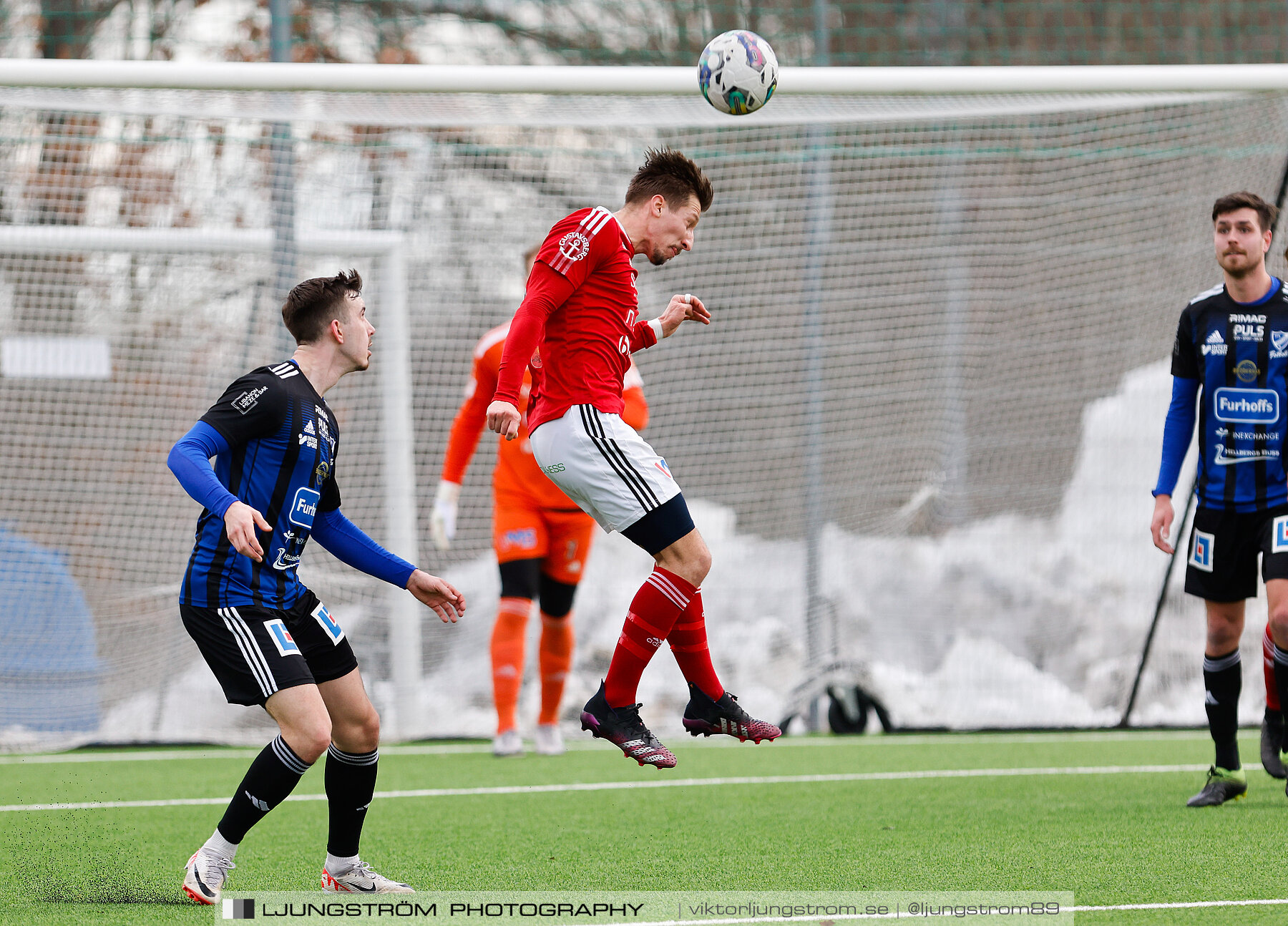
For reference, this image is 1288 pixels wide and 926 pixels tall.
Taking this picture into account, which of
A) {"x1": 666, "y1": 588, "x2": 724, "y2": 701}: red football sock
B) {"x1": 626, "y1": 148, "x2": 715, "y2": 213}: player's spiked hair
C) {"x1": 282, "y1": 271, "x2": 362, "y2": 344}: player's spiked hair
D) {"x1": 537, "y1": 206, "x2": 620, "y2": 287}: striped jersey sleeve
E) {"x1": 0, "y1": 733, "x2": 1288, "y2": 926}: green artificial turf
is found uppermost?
{"x1": 626, "y1": 148, "x2": 715, "y2": 213}: player's spiked hair

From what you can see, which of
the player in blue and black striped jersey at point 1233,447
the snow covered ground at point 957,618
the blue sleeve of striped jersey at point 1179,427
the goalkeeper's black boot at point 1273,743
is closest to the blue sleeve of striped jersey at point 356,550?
the player in blue and black striped jersey at point 1233,447

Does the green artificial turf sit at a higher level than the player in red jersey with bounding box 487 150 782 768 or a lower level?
lower

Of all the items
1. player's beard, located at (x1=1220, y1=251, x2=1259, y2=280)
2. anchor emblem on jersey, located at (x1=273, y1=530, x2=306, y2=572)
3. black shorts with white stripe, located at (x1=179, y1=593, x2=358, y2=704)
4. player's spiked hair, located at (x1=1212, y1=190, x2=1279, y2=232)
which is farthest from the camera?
player's beard, located at (x1=1220, y1=251, x2=1259, y2=280)

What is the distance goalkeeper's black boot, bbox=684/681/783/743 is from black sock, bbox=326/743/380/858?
3.16 ft

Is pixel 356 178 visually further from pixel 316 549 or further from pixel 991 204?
pixel 991 204

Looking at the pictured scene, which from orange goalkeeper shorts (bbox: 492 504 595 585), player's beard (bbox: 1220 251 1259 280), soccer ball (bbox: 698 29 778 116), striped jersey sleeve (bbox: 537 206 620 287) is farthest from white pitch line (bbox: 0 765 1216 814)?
soccer ball (bbox: 698 29 778 116)

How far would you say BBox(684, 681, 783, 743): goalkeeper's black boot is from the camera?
3.98 metres

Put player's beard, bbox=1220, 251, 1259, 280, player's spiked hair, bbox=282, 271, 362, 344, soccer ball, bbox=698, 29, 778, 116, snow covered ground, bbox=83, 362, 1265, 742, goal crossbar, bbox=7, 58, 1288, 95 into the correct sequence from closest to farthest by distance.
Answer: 1. player's spiked hair, bbox=282, 271, 362, 344
2. soccer ball, bbox=698, 29, 778, 116
3. player's beard, bbox=1220, 251, 1259, 280
4. goal crossbar, bbox=7, 58, 1288, 95
5. snow covered ground, bbox=83, 362, 1265, 742

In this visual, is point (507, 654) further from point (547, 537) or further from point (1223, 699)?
point (1223, 699)

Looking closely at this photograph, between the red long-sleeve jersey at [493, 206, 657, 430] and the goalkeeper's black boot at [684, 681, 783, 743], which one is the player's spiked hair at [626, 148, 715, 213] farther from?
the goalkeeper's black boot at [684, 681, 783, 743]

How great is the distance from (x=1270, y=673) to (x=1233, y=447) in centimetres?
114

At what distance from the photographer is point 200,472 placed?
3426 mm

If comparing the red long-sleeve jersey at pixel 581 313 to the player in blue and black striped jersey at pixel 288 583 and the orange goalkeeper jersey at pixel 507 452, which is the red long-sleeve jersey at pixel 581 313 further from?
the orange goalkeeper jersey at pixel 507 452

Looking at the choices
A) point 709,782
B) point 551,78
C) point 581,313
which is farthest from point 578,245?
point 709,782
